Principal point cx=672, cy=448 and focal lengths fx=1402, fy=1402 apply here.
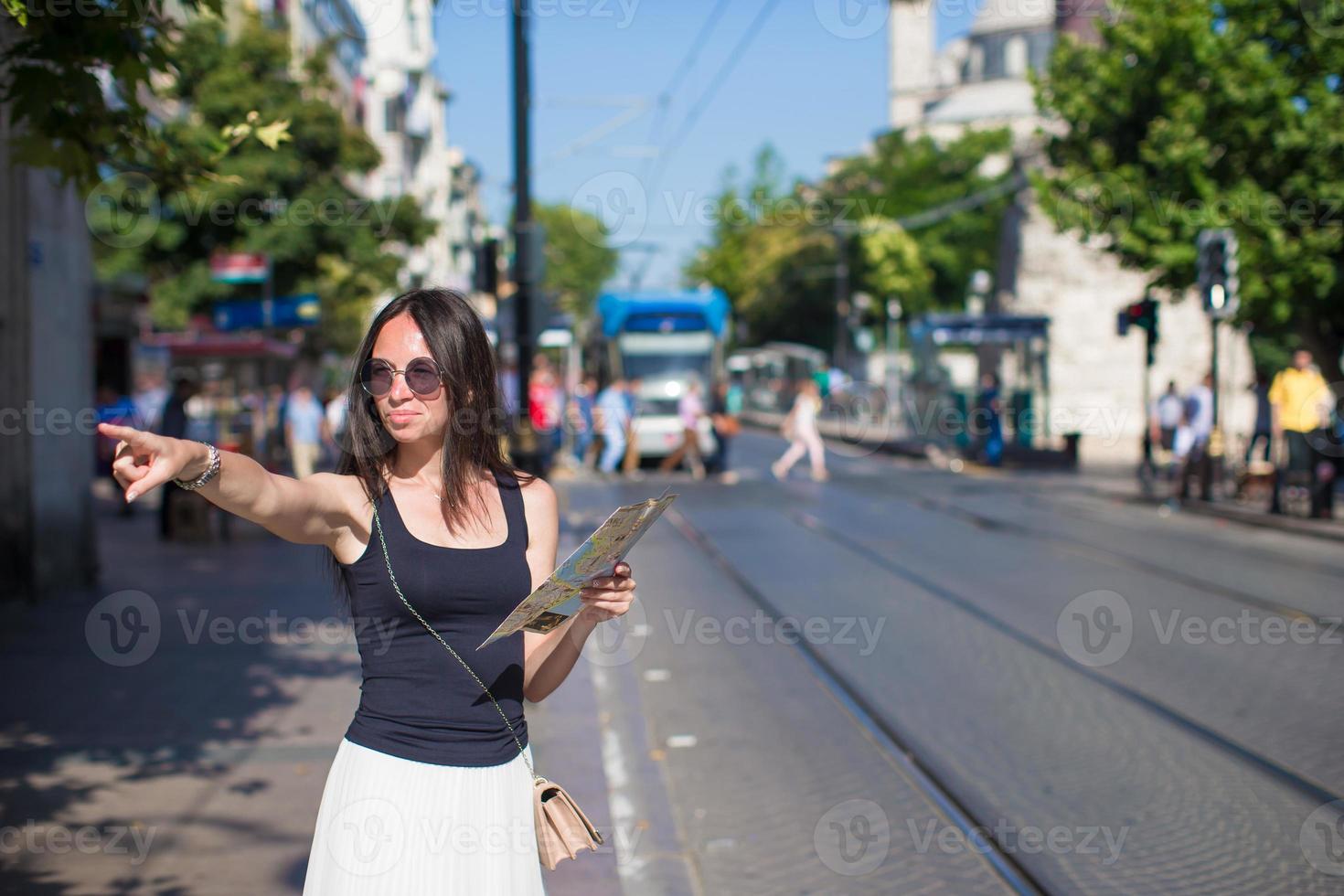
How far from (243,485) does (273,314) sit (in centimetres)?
1884

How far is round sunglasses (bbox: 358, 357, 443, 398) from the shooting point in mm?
2607

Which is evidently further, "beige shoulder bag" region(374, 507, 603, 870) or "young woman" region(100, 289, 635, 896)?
"beige shoulder bag" region(374, 507, 603, 870)

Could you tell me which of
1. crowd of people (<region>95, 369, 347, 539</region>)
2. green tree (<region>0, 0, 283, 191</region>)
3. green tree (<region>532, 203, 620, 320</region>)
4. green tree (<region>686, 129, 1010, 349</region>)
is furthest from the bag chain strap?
green tree (<region>532, 203, 620, 320</region>)

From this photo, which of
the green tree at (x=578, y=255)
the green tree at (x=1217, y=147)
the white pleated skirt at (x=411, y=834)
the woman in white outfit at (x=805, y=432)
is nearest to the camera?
the white pleated skirt at (x=411, y=834)

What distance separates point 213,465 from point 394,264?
1209 inches

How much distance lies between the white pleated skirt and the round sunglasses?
2.19 feet

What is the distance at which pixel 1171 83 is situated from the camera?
22.6 m

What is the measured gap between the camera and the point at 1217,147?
2184 cm

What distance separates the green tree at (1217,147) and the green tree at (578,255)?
71250 millimetres

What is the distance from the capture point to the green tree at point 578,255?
96.1 metres

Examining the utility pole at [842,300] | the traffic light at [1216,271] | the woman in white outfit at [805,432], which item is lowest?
the woman in white outfit at [805,432]

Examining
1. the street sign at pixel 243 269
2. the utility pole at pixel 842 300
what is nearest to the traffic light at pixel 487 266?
the street sign at pixel 243 269

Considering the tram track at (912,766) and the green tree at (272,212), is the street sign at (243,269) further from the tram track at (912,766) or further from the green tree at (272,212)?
the tram track at (912,766)

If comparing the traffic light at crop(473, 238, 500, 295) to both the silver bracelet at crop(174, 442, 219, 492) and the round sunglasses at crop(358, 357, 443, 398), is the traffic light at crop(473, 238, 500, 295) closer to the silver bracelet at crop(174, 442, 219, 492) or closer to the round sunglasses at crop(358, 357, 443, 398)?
the round sunglasses at crop(358, 357, 443, 398)
